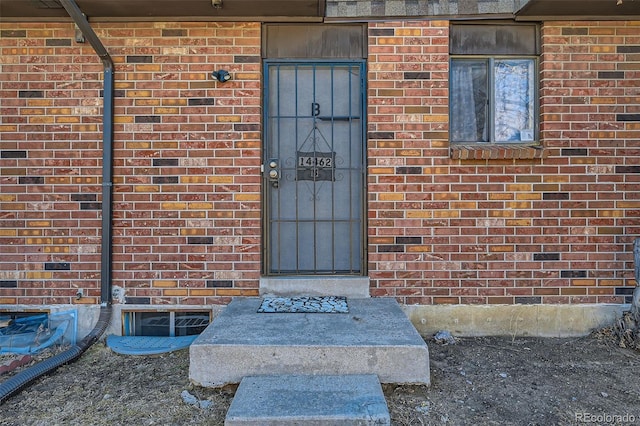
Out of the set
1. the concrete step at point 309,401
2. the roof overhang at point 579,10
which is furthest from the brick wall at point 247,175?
the concrete step at point 309,401

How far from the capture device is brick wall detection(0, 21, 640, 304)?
3.85 m

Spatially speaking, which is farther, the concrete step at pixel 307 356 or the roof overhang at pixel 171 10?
the roof overhang at pixel 171 10

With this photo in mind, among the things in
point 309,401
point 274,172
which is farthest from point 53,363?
point 274,172

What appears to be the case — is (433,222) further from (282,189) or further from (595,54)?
(595,54)

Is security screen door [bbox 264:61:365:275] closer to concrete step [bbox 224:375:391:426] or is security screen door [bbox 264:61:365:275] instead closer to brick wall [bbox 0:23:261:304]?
brick wall [bbox 0:23:261:304]

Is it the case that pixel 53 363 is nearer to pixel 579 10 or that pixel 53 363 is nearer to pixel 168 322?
pixel 168 322

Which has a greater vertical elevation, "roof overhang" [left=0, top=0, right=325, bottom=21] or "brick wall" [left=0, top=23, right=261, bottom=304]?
"roof overhang" [left=0, top=0, right=325, bottom=21]

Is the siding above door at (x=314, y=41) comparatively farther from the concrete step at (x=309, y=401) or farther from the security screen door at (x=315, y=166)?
the concrete step at (x=309, y=401)

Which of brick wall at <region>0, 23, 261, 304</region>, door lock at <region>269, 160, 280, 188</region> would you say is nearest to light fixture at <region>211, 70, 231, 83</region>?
brick wall at <region>0, 23, 261, 304</region>

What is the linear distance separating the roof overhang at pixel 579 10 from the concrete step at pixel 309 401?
338 centimetres

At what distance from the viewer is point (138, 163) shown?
3.87m

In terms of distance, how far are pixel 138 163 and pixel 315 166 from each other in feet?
5.26

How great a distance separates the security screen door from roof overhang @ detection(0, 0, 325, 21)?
0.45 meters

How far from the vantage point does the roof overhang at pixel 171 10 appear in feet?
11.9
